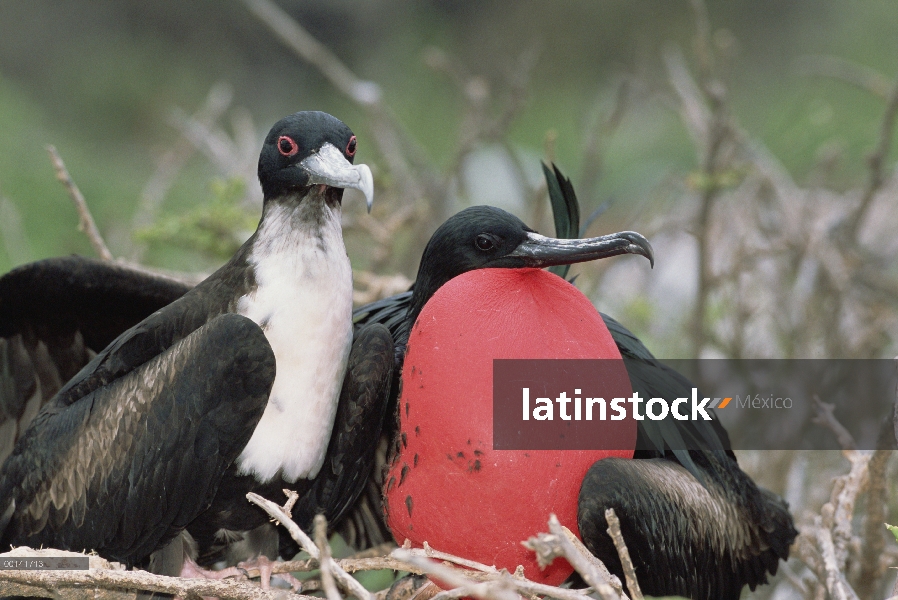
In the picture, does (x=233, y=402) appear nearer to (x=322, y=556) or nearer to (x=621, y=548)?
(x=322, y=556)

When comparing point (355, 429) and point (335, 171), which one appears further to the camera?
point (355, 429)

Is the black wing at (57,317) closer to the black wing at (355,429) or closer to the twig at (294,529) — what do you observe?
the black wing at (355,429)

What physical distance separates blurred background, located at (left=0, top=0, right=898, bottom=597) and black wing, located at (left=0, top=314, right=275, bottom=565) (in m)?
0.98

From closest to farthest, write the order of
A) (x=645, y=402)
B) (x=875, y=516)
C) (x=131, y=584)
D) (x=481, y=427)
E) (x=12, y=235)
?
(x=131, y=584)
(x=481, y=427)
(x=645, y=402)
(x=875, y=516)
(x=12, y=235)

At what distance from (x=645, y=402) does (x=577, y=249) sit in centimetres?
44

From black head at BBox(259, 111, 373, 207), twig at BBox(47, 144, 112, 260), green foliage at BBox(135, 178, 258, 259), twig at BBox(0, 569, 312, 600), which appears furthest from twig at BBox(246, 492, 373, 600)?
green foliage at BBox(135, 178, 258, 259)

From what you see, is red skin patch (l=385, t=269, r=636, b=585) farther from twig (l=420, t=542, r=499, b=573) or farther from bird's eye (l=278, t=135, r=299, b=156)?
bird's eye (l=278, t=135, r=299, b=156)

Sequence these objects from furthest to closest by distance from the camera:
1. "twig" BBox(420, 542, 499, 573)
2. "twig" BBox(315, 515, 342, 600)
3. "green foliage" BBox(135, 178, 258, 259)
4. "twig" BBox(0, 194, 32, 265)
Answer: "twig" BBox(0, 194, 32, 265)
"green foliage" BBox(135, 178, 258, 259)
"twig" BBox(420, 542, 499, 573)
"twig" BBox(315, 515, 342, 600)

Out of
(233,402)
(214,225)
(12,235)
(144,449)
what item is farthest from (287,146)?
(12,235)

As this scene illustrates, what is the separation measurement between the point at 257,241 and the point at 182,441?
0.44 meters

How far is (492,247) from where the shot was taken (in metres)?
2.45

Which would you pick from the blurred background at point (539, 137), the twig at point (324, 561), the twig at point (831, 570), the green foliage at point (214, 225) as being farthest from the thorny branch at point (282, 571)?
the green foliage at point (214, 225)

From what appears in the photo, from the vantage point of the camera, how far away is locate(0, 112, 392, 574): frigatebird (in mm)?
2287

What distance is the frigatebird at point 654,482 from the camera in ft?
7.54
